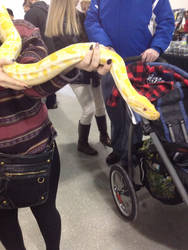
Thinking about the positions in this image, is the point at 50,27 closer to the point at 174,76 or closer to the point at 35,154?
the point at 174,76

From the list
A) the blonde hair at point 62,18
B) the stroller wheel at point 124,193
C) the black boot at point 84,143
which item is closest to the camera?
the stroller wheel at point 124,193

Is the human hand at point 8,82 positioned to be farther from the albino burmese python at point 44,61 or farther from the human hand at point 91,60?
the human hand at point 91,60

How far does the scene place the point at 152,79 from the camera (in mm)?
1296

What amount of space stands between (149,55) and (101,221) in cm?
109

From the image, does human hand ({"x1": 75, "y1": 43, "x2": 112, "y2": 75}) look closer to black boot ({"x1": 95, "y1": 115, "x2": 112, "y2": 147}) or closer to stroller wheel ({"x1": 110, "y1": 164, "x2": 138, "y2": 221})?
stroller wheel ({"x1": 110, "y1": 164, "x2": 138, "y2": 221})

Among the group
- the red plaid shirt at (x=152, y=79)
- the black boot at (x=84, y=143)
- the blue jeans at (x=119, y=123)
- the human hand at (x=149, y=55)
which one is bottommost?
the black boot at (x=84, y=143)

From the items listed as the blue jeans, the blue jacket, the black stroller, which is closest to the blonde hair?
the blue jacket

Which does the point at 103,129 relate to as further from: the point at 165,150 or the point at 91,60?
the point at 91,60

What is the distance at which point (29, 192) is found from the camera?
31.6 inches

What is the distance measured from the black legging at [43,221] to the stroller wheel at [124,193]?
0.48 metres

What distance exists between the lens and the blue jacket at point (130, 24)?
146 centimetres

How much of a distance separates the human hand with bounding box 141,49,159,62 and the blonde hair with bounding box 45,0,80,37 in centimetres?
55

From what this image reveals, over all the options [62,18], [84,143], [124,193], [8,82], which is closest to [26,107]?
[8,82]

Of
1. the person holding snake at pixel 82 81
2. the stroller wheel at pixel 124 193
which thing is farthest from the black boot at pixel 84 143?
the stroller wheel at pixel 124 193
